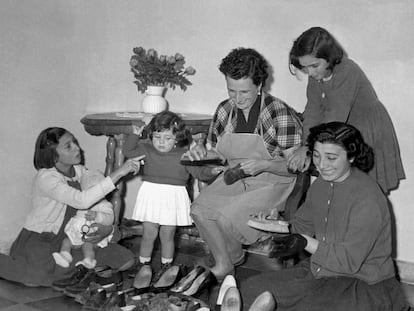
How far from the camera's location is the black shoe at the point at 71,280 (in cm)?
323

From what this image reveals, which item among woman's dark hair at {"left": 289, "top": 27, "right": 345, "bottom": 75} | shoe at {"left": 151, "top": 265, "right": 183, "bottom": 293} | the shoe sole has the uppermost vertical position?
woman's dark hair at {"left": 289, "top": 27, "right": 345, "bottom": 75}

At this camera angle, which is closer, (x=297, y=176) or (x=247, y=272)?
(x=297, y=176)

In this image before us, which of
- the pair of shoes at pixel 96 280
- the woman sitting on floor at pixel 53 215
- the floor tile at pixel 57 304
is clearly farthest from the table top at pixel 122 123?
the floor tile at pixel 57 304

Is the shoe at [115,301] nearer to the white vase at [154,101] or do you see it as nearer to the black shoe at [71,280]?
the black shoe at [71,280]

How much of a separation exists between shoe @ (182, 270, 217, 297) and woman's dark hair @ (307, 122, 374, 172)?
783 mm

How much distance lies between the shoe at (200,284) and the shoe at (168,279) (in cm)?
9

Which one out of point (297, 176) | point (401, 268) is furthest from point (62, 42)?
point (401, 268)

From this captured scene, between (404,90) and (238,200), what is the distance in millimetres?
1088

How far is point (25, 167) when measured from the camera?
13.5 ft

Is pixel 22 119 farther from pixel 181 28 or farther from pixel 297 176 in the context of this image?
pixel 297 176

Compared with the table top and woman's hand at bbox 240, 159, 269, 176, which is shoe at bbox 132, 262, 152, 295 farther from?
the table top

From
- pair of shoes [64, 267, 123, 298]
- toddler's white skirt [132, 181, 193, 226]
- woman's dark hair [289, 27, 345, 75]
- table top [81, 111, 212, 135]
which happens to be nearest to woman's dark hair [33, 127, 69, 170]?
table top [81, 111, 212, 135]

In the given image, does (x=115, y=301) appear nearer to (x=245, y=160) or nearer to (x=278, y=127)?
(x=245, y=160)

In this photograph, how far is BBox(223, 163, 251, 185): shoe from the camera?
324 cm
